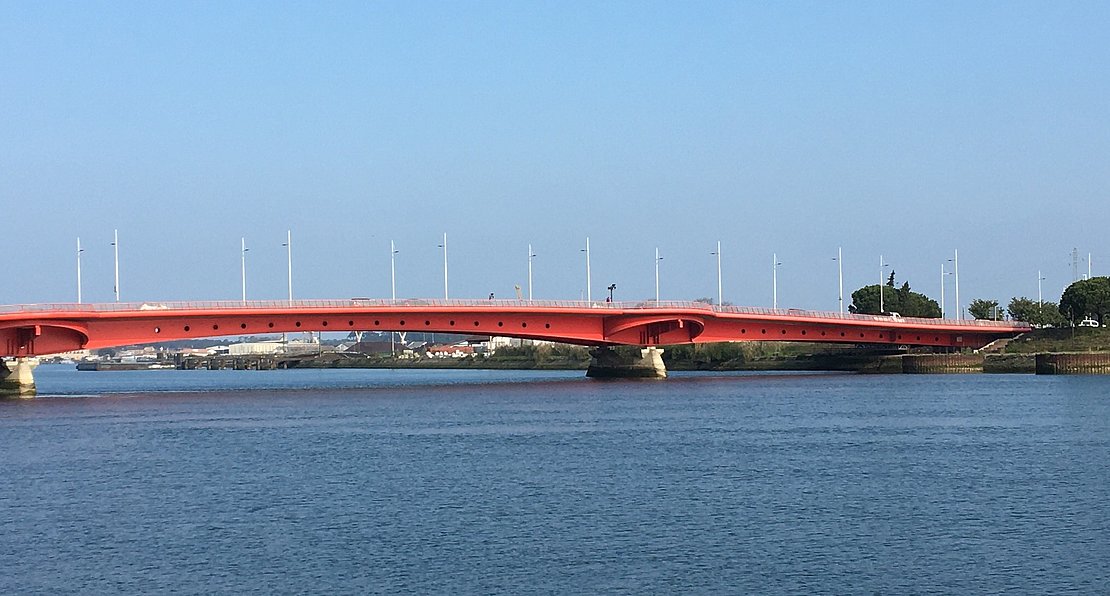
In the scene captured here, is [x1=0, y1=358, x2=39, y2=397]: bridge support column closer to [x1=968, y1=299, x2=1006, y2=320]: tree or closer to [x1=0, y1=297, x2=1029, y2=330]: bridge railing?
[x1=0, y1=297, x2=1029, y2=330]: bridge railing

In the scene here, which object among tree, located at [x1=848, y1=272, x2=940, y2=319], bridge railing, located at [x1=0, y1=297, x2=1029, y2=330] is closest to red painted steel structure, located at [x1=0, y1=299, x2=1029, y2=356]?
bridge railing, located at [x1=0, y1=297, x2=1029, y2=330]

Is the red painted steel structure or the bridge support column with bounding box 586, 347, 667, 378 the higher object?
the red painted steel structure

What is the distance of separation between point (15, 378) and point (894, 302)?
10740 cm

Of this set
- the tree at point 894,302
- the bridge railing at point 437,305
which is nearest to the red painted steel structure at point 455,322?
the bridge railing at point 437,305

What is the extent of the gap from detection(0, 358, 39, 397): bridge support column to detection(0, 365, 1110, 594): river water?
80.8ft

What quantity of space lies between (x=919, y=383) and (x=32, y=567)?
273 feet

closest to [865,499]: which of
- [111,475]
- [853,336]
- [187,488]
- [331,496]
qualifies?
[331,496]

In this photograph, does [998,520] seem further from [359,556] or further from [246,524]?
[246,524]

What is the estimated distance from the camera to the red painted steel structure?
3725 inches

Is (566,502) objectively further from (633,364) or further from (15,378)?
(633,364)

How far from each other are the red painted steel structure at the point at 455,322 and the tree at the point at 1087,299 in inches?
738

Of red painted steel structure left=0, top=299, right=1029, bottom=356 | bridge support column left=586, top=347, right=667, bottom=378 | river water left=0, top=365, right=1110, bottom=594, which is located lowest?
river water left=0, top=365, right=1110, bottom=594

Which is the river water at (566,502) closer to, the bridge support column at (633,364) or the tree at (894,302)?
the bridge support column at (633,364)

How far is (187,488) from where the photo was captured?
1810 inches
